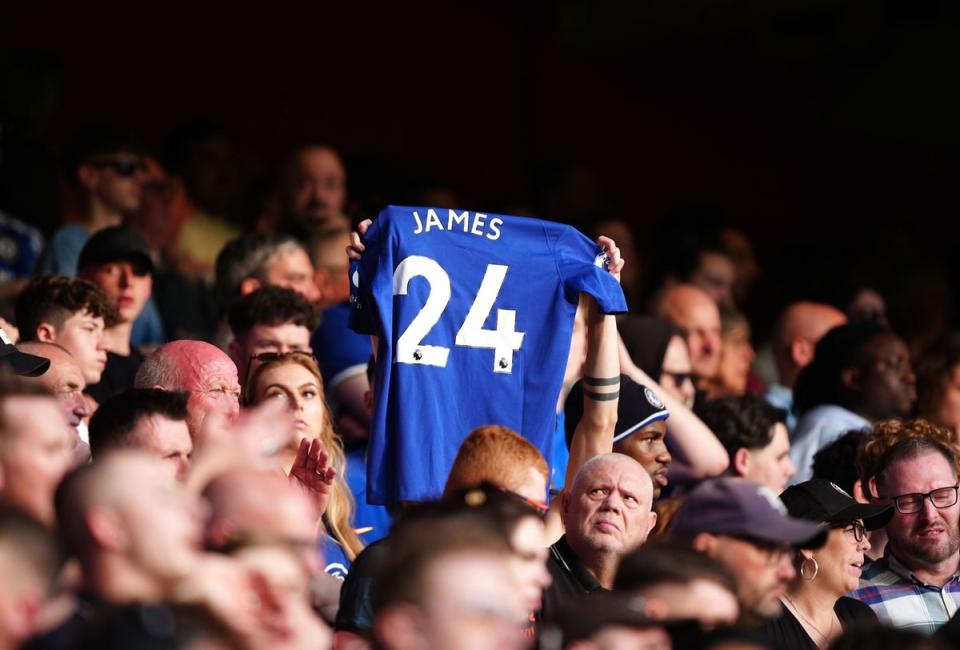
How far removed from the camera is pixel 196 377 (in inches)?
238

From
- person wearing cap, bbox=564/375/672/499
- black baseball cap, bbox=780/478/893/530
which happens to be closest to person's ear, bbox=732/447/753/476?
person wearing cap, bbox=564/375/672/499

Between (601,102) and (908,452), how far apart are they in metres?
6.31

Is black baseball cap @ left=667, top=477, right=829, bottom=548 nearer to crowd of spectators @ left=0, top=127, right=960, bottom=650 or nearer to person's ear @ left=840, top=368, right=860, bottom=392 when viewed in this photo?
crowd of spectators @ left=0, top=127, right=960, bottom=650

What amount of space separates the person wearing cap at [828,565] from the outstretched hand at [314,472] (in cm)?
160

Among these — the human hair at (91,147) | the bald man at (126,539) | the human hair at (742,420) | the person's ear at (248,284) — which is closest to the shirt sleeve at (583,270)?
the human hair at (742,420)

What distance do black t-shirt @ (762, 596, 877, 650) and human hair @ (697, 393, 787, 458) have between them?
1.32 metres

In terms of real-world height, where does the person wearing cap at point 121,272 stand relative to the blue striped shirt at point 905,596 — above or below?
above

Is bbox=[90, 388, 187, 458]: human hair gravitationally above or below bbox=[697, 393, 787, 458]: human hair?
above

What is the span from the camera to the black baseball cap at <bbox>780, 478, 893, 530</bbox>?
6.04 m

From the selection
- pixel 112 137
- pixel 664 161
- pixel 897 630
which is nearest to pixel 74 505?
pixel 897 630

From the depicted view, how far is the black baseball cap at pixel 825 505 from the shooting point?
6039 mm

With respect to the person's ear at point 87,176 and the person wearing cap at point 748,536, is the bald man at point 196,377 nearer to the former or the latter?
the person wearing cap at point 748,536

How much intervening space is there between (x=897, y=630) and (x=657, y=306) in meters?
4.98

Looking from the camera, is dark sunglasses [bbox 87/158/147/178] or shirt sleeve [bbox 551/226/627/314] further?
dark sunglasses [bbox 87/158/147/178]
